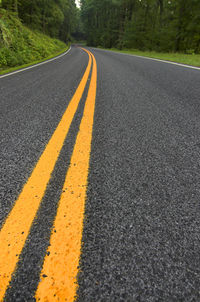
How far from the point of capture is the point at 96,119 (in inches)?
91.2

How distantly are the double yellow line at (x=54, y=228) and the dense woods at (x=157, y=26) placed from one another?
2691cm

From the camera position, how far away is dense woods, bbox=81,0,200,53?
2262 cm

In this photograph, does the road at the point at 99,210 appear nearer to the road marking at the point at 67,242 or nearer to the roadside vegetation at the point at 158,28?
the road marking at the point at 67,242

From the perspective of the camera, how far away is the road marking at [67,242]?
2.22ft

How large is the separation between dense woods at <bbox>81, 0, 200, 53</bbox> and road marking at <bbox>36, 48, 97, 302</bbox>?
27.0 metres

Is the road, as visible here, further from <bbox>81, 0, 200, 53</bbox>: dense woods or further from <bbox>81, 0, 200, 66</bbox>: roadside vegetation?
<bbox>81, 0, 200, 53</bbox>: dense woods

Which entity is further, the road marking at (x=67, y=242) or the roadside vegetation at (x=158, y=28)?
the roadside vegetation at (x=158, y=28)

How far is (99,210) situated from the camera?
3.37 feet

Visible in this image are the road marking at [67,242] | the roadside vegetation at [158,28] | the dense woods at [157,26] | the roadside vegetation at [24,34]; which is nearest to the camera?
the road marking at [67,242]

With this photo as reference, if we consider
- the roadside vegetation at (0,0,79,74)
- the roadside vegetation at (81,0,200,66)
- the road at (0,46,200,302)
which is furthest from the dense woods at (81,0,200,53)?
the road at (0,46,200,302)

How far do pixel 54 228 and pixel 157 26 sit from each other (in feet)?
127

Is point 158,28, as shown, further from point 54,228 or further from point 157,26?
point 54,228

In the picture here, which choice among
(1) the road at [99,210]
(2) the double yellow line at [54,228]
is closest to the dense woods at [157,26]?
(1) the road at [99,210]

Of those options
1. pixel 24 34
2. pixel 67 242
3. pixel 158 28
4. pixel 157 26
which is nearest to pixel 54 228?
pixel 67 242
